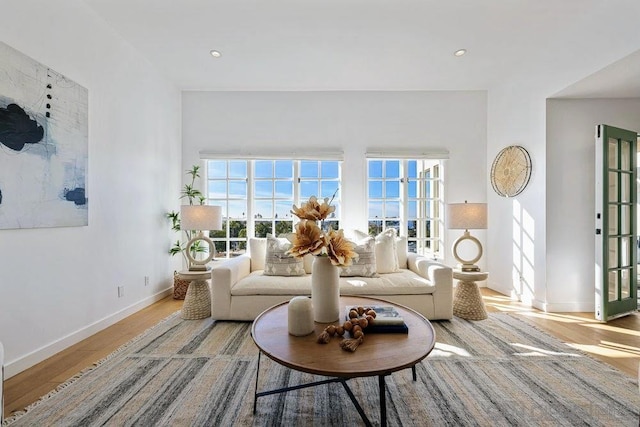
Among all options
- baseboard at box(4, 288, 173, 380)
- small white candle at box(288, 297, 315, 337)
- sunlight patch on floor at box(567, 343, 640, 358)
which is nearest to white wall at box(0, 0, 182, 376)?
baseboard at box(4, 288, 173, 380)

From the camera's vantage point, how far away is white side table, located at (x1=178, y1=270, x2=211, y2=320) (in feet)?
10.1

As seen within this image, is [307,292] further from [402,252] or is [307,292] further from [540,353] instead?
[540,353]

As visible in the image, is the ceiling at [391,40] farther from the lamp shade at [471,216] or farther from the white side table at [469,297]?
the white side table at [469,297]

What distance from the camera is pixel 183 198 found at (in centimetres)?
437

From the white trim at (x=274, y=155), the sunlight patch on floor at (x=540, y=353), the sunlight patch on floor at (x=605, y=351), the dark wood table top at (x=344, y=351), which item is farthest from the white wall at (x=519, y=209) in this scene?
the dark wood table top at (x=344, y=351)

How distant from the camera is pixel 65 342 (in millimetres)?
2402

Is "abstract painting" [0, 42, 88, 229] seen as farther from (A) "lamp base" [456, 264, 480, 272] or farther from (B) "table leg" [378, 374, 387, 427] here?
(A) "lamp base" [456, 264, 480, 272]

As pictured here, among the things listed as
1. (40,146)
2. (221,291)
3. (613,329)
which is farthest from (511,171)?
(40,146)

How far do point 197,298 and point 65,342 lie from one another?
3.47ft

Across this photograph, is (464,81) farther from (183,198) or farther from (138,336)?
(138,336)

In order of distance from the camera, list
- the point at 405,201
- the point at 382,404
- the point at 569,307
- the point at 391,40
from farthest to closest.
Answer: the point at 405,201, the point at 569,307, the point at 391,40, the point at 382,404

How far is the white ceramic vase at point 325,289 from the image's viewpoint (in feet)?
5.78

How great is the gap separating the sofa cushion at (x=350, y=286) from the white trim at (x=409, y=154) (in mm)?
1914

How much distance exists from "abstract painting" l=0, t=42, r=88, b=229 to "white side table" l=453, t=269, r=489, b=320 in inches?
143
